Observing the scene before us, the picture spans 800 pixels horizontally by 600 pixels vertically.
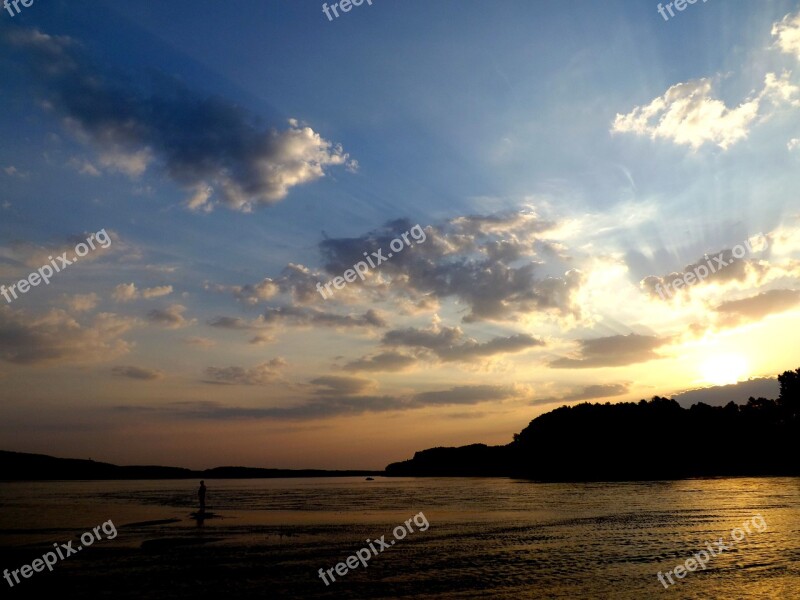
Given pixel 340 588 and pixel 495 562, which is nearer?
pixel 340 588

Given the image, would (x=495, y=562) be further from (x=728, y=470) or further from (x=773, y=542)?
(x=728, y=470)

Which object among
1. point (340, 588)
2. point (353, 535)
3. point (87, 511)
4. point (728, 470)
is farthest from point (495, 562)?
point (728, 470)

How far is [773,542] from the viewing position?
3916 cm

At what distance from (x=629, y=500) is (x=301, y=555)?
2408 inches

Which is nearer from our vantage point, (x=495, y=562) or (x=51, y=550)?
(x=495, y=562)

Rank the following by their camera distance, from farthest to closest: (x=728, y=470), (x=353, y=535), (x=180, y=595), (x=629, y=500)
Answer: (x=728, y=470), (x=629, y=500), (x=353, y=535), (x=180, y=595)

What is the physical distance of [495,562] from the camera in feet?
111

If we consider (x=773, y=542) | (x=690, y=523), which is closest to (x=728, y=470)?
(x=690, y=523)

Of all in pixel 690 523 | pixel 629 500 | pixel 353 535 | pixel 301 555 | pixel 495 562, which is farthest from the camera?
pixel 629 500

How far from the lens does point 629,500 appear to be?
264 feet

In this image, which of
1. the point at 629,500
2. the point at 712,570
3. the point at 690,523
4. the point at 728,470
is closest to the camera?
the point at 712,570

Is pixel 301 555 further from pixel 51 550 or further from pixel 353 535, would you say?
pixel 51 550

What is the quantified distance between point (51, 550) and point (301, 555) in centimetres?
1835

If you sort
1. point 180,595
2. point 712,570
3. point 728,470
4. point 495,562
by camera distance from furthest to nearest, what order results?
point 728,470 < point 495,562 < point 712,570 < point 180,595
